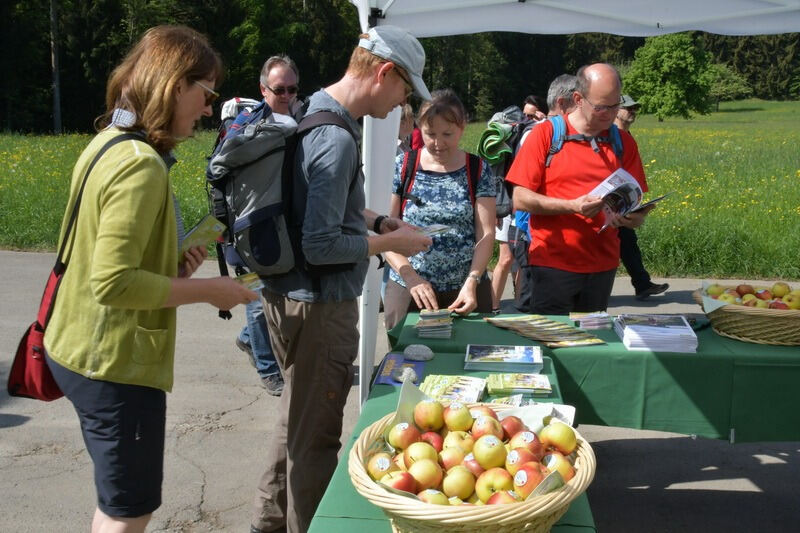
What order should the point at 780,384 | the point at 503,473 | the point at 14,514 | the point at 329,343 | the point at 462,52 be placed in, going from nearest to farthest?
the point at 503,473 < the point at 329,343 < the point at 780,384 < the point at 14,514 < the point at 462,52

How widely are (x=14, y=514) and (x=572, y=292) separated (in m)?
2.66

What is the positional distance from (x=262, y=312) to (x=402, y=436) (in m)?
3.22

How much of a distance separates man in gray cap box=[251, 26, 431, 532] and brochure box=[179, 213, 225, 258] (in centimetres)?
30

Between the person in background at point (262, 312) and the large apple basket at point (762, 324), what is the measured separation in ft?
9.01

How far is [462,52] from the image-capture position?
66000 mm

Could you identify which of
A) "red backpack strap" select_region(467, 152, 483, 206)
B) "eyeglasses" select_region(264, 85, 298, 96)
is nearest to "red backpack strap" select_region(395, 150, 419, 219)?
"red backpack strap" select_region(467, 152, 483, 206)

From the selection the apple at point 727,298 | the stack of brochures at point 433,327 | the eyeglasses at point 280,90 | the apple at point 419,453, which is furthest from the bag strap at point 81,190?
the eyeglasses at point 280,90

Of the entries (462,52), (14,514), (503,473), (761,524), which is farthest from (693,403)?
(462,52)

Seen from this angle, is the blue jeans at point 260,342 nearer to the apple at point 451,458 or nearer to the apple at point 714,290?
the apple at point 714,290

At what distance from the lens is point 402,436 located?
1942 millimetres

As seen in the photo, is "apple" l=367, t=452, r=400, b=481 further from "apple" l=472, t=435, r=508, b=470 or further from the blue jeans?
the blue jeans

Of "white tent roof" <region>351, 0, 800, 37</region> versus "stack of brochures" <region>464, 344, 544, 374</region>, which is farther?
"white tent roof" <region>351, 0, 800, 37</region>

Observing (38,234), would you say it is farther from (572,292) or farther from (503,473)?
(503,473)

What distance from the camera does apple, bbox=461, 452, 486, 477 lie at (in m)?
1.78
